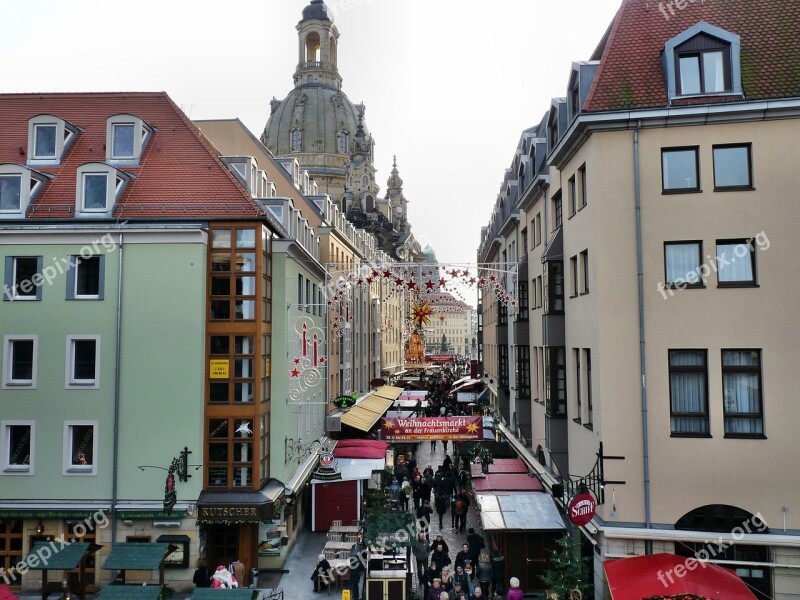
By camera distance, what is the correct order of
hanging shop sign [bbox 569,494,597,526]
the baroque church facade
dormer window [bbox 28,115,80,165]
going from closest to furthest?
hanging shop sign [bbox 569,494,597,526], dormer window [bbox 28,115,80,165], the baroque church facade

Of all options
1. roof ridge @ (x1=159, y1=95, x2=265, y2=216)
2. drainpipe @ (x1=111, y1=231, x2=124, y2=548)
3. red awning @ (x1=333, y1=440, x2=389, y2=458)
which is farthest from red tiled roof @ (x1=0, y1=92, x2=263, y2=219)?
red awning @ (x1=333, y1=440, x2=389, y2=458)

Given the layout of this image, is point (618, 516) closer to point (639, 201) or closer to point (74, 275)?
point (639, 201)

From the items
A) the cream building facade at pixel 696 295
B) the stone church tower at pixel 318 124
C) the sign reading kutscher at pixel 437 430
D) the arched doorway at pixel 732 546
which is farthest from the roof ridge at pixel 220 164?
the stone church tower at pixel 318 124

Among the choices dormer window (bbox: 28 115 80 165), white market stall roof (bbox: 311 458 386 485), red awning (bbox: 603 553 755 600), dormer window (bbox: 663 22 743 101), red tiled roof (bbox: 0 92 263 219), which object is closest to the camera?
red awning (bbox: 603 553 755 600)

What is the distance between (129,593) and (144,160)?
13631mm

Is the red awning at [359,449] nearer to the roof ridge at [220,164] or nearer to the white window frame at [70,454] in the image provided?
the white window frame at [70,454]

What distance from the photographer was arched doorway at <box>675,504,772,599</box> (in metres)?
14.8

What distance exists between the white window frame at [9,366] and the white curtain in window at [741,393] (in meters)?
19.0

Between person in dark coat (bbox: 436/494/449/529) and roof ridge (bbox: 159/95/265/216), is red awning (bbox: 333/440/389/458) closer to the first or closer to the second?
person in dark coat (bbox: 436/494/449/529)

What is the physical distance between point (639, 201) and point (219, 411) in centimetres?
1309

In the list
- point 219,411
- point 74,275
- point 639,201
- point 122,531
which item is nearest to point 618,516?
point 639,201

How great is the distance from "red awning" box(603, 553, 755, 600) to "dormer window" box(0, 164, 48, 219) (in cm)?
1951

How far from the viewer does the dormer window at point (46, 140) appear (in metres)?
22.7

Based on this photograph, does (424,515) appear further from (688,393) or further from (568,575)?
(688,393)
